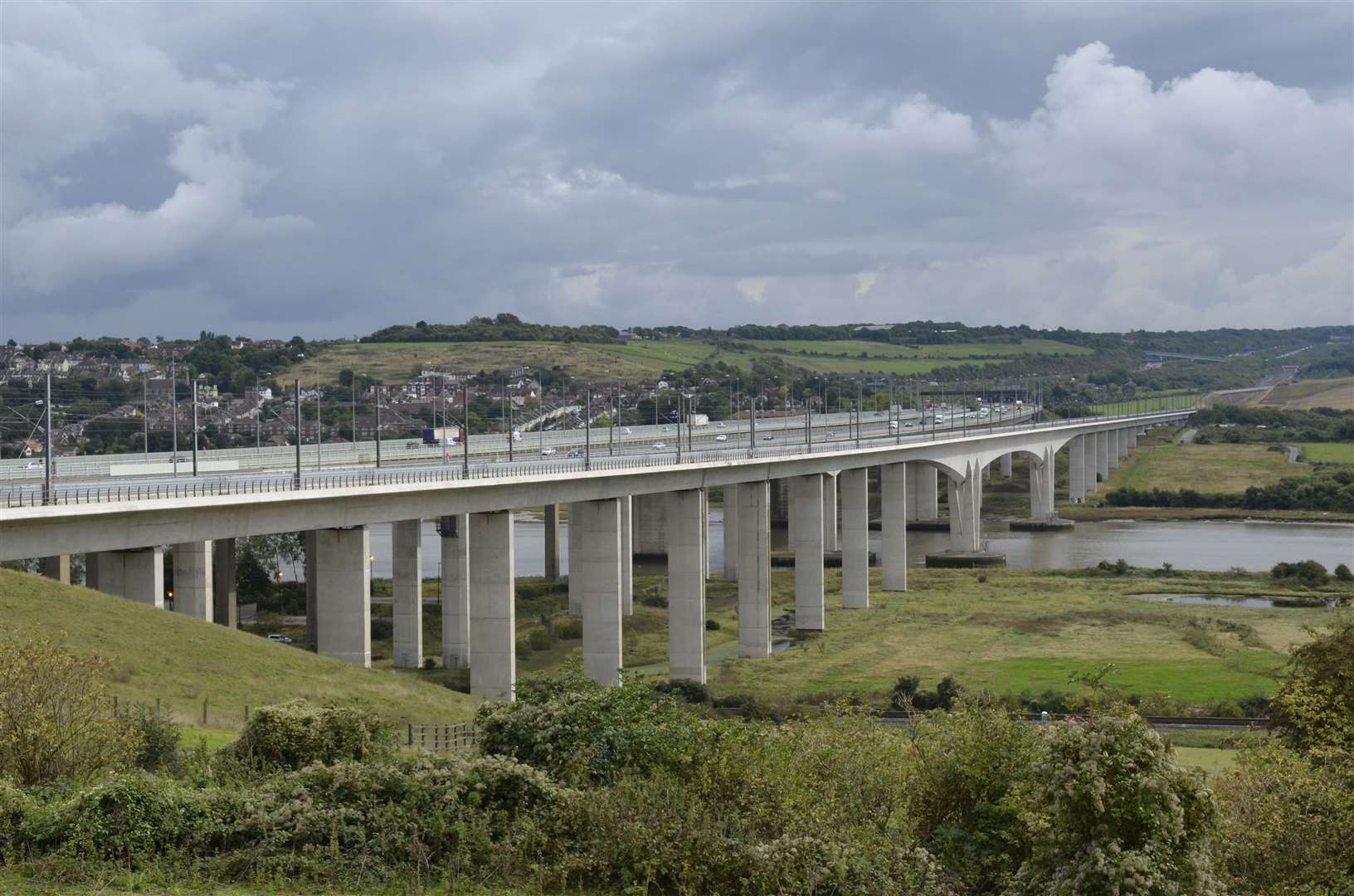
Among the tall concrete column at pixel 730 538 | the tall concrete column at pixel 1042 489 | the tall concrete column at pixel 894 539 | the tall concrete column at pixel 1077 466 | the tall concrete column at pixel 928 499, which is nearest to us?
the tall concrete column at pixel 894 539

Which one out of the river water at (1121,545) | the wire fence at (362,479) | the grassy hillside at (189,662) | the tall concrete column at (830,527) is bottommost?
the river water at (1121,545)

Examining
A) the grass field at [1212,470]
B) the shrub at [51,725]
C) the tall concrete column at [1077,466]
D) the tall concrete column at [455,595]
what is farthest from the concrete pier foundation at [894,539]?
the shrub at [51,725]

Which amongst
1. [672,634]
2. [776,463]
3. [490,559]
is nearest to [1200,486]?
[776,463]

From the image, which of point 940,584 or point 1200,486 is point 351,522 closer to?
point 940,584

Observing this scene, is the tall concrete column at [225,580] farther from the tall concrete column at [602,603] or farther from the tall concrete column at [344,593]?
the tall concrete column at [602,603]

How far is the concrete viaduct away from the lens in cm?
4628

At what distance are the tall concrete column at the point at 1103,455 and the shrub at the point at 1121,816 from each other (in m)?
171

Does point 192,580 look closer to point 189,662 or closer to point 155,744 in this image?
point 189,662

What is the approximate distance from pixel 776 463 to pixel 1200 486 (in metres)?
98.0

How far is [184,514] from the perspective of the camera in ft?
151

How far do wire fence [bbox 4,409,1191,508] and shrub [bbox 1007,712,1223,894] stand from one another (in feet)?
99.3

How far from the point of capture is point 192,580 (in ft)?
185

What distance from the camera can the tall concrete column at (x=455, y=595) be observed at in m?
70.8

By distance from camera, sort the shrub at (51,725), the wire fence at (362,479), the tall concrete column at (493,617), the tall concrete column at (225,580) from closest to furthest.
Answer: the shrub at (51,725) < the wire fence at (362,479) < the tall concrete column at (493,617) < the tall concrete column at (225,580)
